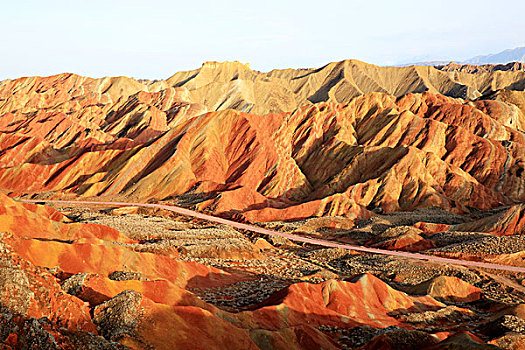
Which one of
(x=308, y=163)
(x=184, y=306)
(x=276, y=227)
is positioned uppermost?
(x=184, y=306)

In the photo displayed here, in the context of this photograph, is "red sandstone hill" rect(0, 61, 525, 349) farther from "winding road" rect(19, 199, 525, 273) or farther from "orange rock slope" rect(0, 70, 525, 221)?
"winding road" rect(19, 199, 525, 273)

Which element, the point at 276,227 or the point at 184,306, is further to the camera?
the point at 276,227

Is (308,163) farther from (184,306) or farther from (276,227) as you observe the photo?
(184,306)

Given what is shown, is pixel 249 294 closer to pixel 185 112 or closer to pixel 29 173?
pixel 29 173

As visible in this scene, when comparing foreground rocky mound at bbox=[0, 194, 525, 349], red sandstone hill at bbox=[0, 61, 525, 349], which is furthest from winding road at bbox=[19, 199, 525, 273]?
foreground rocky mound at bbox=[0, 194, 525, 349]

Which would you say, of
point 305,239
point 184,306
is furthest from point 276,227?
point 184,306

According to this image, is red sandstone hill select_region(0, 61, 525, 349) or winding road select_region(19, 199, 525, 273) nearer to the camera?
red sandstone hill select_region(0, 61, 525, 349)

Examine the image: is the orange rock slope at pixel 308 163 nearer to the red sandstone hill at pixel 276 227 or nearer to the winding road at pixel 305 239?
the red sandstone hill at pixel 276 227

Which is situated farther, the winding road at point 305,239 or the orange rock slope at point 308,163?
the orange rock slope at point 308,163

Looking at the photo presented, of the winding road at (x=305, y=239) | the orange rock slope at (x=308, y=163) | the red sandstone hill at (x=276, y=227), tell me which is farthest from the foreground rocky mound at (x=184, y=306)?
the orange rock slope at (x=308, y=163)
